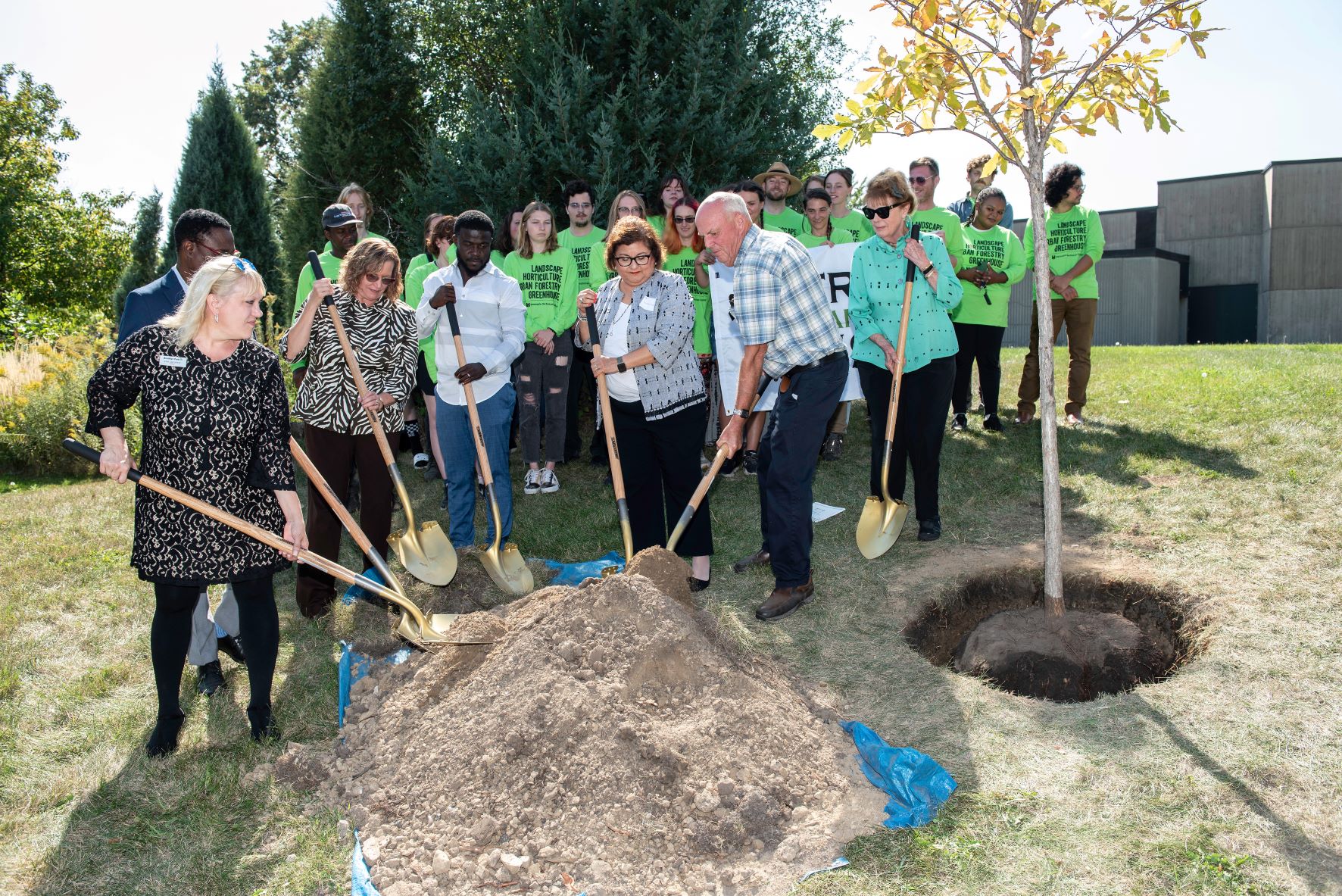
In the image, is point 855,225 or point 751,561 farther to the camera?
point 855,225

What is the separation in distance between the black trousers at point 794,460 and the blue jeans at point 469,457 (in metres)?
1.63

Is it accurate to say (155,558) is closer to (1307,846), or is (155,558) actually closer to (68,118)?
(1307,846)

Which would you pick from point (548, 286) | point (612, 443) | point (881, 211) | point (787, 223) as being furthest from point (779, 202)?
point (612, 443)

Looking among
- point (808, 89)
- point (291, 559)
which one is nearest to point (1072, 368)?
point (808, 89)

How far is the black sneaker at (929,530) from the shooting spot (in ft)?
19.7

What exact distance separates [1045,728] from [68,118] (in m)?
33.1

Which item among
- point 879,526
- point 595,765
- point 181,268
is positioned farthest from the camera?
point 879,526

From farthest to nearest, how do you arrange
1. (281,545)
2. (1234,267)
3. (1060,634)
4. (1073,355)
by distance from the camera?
(1234,267) → (1073,355) → (1060,634) → (281,545)

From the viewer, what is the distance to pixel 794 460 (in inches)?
194

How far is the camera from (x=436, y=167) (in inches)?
337

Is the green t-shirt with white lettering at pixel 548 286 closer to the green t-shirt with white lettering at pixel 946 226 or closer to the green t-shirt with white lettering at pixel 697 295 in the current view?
the green t-shirt with white lettering at pixel 697 295

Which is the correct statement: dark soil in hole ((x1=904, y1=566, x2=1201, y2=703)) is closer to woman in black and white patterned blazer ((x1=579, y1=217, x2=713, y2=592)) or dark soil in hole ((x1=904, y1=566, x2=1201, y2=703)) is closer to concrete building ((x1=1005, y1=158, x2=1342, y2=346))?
woman in black and white patterned blazer ((x1=579, y1=217, x2=713, y2=592))

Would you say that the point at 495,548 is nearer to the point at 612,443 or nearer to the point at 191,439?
the point at 612,443

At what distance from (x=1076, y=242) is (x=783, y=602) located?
485 cm
